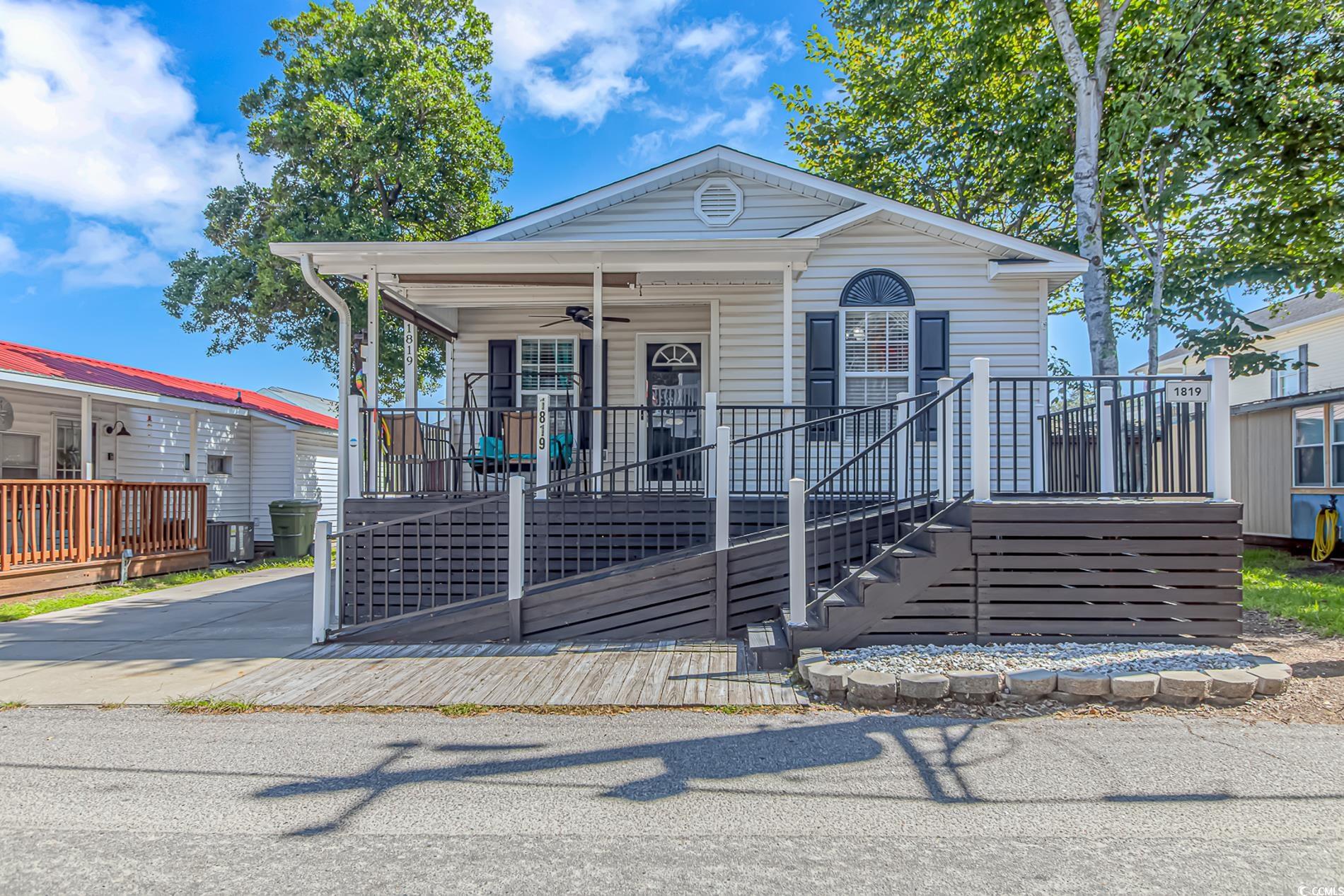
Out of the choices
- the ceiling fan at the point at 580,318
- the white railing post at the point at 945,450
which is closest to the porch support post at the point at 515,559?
the ceiling fan at the point at 580,318

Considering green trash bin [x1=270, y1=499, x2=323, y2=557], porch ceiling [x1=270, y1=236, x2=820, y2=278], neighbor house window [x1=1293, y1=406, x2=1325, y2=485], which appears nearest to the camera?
porch ceiling [x1=270, y1=236, x2=820, y2=278]

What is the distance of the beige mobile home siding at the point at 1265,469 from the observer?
1361 cm

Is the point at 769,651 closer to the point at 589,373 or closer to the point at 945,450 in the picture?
the point at 945,450

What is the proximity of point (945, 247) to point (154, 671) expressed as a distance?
8885mm

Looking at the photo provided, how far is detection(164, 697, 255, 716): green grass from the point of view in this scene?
4.70 metres

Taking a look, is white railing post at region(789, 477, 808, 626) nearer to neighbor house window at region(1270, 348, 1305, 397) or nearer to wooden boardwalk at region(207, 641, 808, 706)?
wooden boardwalk at region(207, 641, 808, 706)

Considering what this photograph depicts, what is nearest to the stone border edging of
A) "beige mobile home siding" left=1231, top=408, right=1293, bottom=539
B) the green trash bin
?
"beige mobile home siding" left=1231, top=408, right=1293, bottom=539

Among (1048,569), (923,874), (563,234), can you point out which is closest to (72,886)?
(923,874)

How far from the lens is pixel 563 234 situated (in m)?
9.70

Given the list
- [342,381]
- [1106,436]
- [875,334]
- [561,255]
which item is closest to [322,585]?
[342,381]

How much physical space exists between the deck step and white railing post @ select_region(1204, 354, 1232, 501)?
3347 millimetres

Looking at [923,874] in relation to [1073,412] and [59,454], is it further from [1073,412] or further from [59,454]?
[59,454]

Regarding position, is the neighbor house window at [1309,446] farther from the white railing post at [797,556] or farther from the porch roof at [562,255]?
the white railing post at [797,556]

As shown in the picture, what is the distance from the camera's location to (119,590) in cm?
1033
